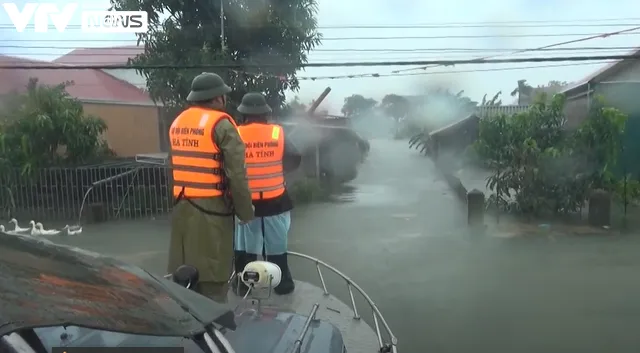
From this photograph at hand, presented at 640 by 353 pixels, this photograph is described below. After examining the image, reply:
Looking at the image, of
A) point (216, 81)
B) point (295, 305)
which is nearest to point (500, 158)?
point (295, 305)

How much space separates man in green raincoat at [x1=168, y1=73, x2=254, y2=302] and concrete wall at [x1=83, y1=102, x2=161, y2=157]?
12331 millimetres

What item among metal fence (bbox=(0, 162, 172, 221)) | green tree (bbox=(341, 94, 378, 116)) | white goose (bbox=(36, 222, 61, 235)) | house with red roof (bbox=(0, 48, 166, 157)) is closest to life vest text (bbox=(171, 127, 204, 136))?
white goose (bbox=(36, 222, 61, 235))

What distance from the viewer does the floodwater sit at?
470 cm

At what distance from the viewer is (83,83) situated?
52.9ft

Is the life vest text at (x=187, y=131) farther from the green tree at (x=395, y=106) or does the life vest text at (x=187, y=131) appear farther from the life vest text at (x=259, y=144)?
the green tree at (x=395, y=106)

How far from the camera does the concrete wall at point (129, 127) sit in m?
15.2

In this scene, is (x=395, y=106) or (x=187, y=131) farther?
(x=395, y=106)

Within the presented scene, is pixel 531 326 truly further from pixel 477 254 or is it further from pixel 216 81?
pixel 216 81

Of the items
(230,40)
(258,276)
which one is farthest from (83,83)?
(258,276)

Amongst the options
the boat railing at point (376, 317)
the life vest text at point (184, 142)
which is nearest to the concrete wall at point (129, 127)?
the life vest text at point (184, 142)

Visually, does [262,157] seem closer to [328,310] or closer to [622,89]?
[328,310]

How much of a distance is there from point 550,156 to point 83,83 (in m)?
11.8

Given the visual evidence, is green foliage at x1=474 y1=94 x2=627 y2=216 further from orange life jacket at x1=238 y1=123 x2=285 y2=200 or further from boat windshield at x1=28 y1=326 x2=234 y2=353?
boat windshield at x1=28 y1=326 x2=234 y2=353

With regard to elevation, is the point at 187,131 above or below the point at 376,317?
above
